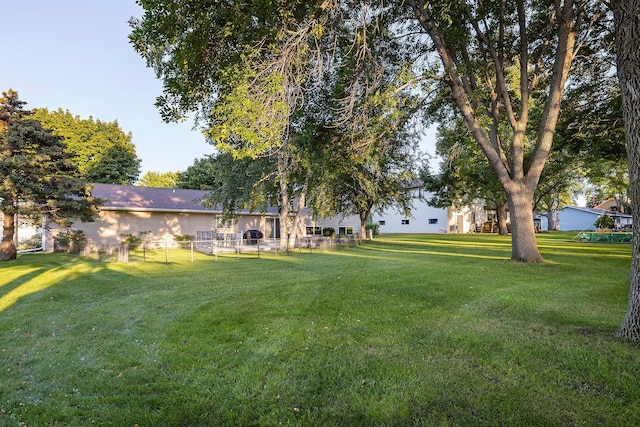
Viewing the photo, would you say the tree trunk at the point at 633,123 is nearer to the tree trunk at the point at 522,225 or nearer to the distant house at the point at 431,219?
the tree trunk at the point at 522,225

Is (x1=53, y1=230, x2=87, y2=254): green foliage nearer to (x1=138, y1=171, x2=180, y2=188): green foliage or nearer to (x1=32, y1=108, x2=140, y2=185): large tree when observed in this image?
(x1=32, y1=108, x2=140, y2=185): large tree

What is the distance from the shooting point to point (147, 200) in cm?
2447

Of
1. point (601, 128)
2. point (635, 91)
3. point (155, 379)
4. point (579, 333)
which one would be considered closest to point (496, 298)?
point (579, 333)

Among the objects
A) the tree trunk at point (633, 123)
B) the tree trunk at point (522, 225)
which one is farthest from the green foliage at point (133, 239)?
the tree trunk at point (633, 123)

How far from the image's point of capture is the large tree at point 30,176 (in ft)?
46.6

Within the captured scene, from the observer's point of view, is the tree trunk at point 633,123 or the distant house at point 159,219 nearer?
the tree trunk at point 633,123

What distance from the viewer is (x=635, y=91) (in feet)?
13.6

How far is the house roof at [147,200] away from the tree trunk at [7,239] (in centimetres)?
599

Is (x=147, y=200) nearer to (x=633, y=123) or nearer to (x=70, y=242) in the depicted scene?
(x=70, y=242)

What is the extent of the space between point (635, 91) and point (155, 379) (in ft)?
20.5

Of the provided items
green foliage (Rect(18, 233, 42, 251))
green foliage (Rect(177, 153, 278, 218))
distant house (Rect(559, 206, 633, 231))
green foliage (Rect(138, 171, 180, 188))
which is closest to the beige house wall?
green foliage (Rect(18, 233, 42, 251))

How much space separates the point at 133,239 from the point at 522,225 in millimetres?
21114

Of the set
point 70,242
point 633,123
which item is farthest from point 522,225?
point 70,242

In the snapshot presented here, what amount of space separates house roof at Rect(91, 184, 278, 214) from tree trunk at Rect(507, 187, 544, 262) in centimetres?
1520
